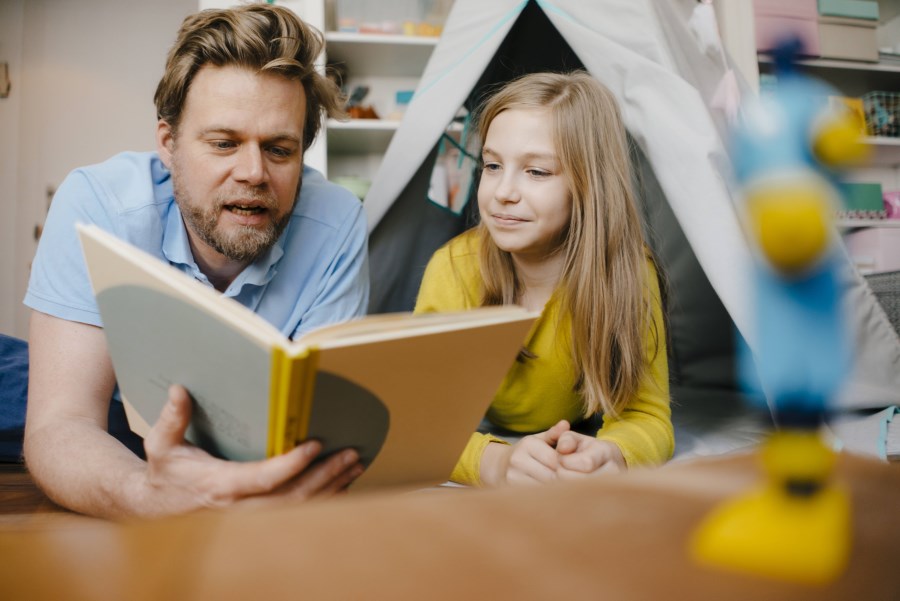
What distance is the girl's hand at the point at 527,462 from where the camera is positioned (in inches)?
32.5

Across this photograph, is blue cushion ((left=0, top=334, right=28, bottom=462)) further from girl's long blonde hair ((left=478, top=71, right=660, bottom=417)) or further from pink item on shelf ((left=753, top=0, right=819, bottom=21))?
pink item on shelf ((left=753, top=0, right=819, bottom=21))

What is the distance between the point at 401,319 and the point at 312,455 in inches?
5.6

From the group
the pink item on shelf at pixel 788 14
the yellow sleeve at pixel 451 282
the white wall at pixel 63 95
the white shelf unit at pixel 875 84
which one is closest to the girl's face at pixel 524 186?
the yellow sleeve at pixel 451 282

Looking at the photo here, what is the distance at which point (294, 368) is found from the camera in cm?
48

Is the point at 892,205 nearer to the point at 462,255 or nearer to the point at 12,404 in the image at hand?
the point at 462,255

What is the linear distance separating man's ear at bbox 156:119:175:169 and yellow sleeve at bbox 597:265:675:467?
0.80m

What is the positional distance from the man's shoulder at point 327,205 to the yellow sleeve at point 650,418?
1.78ft

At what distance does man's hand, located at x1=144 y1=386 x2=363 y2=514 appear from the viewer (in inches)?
21.4

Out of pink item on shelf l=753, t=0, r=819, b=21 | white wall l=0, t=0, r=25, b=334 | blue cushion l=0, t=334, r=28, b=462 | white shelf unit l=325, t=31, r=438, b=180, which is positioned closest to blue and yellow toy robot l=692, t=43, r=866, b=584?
blue cushion l=0, t=334, r=28, b=462

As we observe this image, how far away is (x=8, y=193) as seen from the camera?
118 inches

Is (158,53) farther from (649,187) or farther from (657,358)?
(657,358)

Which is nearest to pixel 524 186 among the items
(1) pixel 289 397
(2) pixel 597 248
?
(2) pixel 597 248

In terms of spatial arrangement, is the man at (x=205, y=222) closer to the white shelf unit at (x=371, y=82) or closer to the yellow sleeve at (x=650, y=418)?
the yellow sleeve at (x=650, y=418)

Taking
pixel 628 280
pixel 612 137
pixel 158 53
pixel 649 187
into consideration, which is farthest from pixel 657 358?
pixel 158 53
